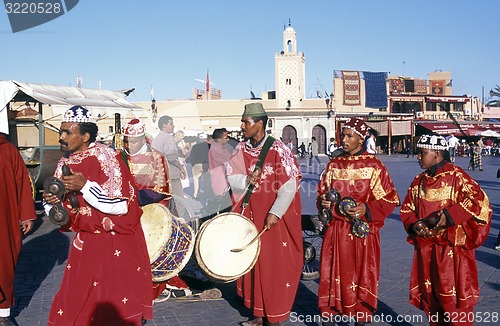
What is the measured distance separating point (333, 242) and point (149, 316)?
1.68m

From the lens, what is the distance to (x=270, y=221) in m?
4.75

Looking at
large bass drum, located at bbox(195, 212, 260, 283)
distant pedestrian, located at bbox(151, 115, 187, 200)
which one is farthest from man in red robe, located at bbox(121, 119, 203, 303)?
distant pedestrian, located at bbox(151, 115, 187, 200)

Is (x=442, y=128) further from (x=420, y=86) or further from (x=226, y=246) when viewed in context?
(x=226, y=246)

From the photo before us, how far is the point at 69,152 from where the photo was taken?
152 inches

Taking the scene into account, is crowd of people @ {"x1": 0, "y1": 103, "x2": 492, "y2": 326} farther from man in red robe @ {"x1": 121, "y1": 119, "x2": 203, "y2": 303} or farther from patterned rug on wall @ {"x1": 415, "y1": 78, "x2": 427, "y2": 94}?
patterned rug on wall @ {"x1": 415, "y1": 78, "x2": 427, "y2": 94}

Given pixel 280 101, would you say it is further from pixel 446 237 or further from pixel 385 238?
pixel 446 237

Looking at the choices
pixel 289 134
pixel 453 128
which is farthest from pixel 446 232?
pixel 453 128

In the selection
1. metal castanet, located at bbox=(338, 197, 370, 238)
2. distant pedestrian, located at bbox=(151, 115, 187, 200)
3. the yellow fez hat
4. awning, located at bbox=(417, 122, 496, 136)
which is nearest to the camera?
metal castanet, located at bbox=(338, 197, 370, 238)

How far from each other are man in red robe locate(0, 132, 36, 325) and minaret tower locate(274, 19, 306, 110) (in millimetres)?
45203

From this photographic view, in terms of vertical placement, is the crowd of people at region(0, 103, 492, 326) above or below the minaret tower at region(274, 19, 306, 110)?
below

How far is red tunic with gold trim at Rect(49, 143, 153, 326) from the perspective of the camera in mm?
3631

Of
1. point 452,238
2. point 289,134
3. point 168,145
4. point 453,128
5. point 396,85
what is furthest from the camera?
point 396,85

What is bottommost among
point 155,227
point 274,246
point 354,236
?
point 274,246

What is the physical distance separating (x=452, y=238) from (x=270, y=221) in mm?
1442
